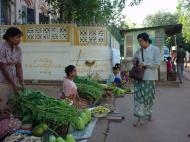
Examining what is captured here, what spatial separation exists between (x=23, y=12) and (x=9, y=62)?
12792mm

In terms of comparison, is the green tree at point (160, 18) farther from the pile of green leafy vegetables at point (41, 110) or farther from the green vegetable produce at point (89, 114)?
the pile of green leafy vegetables at point (41, 110)

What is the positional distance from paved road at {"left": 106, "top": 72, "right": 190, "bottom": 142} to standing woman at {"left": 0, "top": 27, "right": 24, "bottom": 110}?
1.80m

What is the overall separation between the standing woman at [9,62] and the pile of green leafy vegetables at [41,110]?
0.18 meters

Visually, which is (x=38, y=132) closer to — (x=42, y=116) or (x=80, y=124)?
(x=42, y=116)

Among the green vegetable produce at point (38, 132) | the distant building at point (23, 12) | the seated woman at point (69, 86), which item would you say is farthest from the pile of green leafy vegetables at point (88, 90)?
the distant building at point (23, 12)

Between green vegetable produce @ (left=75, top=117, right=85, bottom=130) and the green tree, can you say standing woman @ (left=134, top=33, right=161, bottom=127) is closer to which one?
green vegetable produce @ (left=75, top=117, right=85, bottom=130)

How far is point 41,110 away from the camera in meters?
6.41

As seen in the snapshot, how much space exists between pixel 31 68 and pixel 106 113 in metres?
6.54

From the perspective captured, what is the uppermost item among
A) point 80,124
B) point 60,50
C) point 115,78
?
point 60,50

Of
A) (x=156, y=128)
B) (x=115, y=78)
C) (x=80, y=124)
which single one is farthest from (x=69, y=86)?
(x=115, y=78)

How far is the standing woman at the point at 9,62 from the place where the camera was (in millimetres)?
6434

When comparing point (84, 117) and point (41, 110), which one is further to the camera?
point (84, 117)

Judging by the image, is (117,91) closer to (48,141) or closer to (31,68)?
(31,68)

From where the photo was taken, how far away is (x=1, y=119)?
19.3 feet
